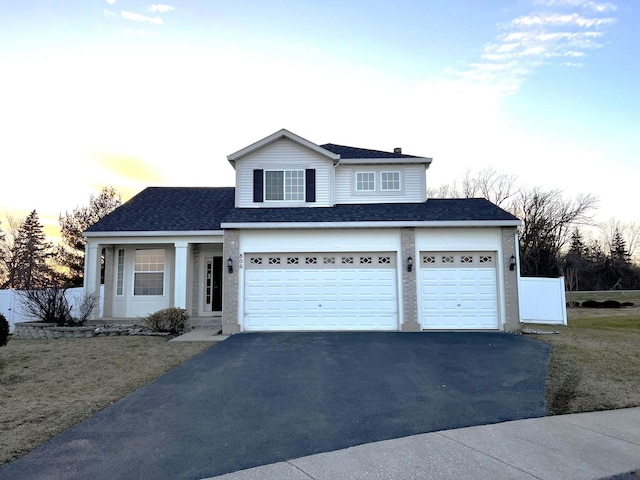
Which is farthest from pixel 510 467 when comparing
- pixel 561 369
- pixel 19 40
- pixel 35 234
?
pixel 35 234

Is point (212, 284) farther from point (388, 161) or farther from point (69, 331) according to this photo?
point (388, 161)

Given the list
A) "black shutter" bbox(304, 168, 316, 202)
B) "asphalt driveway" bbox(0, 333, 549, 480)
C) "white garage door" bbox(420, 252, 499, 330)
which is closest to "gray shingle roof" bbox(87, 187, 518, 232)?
"black shutter" bbox(304, 168, 316, 202)

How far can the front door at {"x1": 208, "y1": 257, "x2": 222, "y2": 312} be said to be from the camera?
1577cm

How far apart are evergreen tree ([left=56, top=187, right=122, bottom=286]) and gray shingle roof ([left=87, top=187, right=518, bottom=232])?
13.5m

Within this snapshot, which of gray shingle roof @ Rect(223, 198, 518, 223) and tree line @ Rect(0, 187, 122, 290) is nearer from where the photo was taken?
gray shingle roof @ Rect(223, 198, 518, 223)

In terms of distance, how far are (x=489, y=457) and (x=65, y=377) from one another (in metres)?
7.26

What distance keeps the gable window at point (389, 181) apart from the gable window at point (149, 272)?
9.08 m

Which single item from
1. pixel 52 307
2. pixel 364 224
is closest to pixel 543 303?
pixel 364 224

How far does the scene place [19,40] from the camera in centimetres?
1120

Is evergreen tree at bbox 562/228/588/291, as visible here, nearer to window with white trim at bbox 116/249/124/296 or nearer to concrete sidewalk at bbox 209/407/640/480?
window with white trim at bbox 116/249/124/296

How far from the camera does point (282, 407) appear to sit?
561 cm

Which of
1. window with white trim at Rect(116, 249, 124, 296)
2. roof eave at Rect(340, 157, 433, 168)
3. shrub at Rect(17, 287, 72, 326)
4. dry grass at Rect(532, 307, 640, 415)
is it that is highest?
roof eave at Rect(340, 157, 433, 168)

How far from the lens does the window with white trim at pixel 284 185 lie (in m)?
14.6

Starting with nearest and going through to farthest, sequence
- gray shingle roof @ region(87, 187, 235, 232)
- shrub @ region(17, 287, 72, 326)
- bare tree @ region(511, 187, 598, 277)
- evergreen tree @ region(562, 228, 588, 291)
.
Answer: shrub @ region(17, 287, 72, 326) → gray shingle roof @ region(87, 187, 235, 232) → bare tree @ region(511, 187, 598, 277) → evergreen tree @ region(562, 228, 588, 291)
